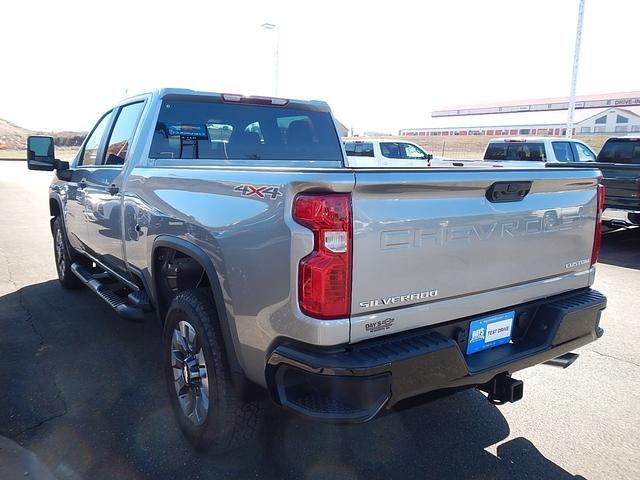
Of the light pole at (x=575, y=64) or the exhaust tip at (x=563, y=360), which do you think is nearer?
the exhaust tip at (x=563, y=360)

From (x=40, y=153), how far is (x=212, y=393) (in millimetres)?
3613

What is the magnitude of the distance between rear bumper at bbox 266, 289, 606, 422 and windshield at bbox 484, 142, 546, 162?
11430mm

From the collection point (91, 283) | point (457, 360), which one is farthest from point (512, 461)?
point (91, 283)

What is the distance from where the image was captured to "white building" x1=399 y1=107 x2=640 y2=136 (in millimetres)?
61584

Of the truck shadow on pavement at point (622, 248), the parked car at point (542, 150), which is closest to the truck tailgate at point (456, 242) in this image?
the truck shadow on pavement at point (622, 248)

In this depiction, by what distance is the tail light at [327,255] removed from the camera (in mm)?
2096

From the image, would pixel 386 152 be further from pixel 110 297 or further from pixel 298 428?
pixel 298 428

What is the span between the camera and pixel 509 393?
276 centimetres

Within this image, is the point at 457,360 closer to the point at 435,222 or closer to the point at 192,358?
the point at 435,222

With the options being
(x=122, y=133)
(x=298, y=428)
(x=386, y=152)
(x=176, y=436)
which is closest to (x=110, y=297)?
(x=122, y=133)

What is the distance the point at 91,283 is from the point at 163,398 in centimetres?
164

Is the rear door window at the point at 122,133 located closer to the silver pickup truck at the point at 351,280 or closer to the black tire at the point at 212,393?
the silver pickup truck at the point at 351,280

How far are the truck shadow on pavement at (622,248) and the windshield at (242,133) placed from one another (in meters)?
5.59

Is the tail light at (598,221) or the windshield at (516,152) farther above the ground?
the windshield at (516,152)
